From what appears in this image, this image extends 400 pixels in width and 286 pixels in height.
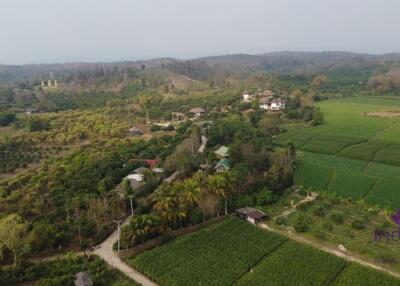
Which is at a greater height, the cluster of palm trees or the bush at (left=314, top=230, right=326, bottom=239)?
the cluster of palm trees

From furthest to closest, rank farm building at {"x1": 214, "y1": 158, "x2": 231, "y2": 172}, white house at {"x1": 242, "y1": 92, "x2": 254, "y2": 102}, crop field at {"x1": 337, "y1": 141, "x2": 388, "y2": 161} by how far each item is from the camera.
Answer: white house at {"x1": 242, "y1": 92, "x2": 254, "y2": 102} < crop field at {"x1": 337, "y1": 141, "x2": 388, "y2": 161} < farm building at {"x1": 214, "y1": 158, "x2": 231, "y2": 172}

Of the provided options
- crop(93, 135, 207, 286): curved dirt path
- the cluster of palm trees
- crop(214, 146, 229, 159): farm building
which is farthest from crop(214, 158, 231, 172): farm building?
crop(93, 135, 207, 286): curved dirt path

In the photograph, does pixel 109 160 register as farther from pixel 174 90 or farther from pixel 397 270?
pixel 174 90

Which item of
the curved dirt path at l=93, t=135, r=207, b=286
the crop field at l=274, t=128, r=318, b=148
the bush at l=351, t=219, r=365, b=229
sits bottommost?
the curved dirt path at l=93, t=135, r=207, b=286

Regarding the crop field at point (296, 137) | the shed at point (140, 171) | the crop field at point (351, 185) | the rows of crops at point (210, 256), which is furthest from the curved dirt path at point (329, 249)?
the crop field at point (296, 137)

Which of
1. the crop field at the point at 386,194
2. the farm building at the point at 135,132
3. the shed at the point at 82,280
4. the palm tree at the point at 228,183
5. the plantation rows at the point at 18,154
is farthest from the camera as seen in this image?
the farm building at the point at 135,132

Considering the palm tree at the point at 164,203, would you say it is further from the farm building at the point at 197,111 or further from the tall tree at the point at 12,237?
the farm building at the point at 197,111

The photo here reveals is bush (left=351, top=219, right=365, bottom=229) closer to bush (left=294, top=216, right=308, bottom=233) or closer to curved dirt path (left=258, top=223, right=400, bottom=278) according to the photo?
bush (left=294, top=216, right=308, bottom=233)
